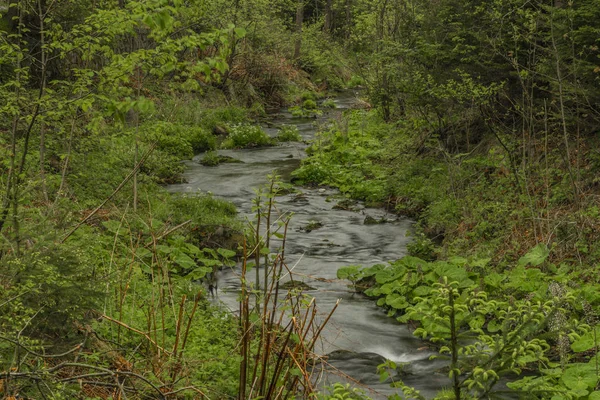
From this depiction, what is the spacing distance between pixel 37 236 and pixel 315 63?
29566 millimetres

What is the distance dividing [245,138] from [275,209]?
13.1 meters

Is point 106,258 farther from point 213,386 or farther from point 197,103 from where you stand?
point 197,103

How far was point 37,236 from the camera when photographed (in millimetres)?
5090

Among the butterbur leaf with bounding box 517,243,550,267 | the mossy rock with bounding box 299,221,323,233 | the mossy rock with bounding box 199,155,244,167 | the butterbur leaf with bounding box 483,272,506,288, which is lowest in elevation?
the mossy rock with bounding box 299,221,323,233

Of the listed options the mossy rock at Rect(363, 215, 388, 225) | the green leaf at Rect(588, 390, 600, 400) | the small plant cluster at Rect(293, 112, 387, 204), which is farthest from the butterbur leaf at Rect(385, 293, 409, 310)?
the small plant cluster at Rect(293, 112, 387, 204)

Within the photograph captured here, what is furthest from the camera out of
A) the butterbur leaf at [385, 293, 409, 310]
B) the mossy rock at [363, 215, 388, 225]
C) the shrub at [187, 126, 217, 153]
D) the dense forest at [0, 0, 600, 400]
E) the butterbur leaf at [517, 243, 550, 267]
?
the shrub at [187, 126, 217, 153]

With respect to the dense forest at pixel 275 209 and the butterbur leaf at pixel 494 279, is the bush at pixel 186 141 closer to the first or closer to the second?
the dense forest at pixel 275 209

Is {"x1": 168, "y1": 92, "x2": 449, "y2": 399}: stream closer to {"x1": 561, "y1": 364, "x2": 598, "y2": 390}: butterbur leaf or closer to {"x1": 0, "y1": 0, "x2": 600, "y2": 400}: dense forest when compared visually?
{"x1": 0, "y1": 0, "x2": 600, "y2": 400}: dense forest

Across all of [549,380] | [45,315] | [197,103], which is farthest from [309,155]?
[45,315]

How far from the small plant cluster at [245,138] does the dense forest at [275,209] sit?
0.07 metres

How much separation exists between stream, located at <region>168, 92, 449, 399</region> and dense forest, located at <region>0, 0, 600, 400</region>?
246 millimetres

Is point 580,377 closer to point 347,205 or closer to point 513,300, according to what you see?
point 513,300

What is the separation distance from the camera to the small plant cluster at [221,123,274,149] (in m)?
20.1

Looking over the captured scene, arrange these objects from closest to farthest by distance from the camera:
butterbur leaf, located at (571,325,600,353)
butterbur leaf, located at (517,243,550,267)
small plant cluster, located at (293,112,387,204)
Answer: butterbur leaf, located at (571,325,600,353)
butterbur leaf, located at (517,243,550,267)
small plant cluster, located at (293,112,387,204)
